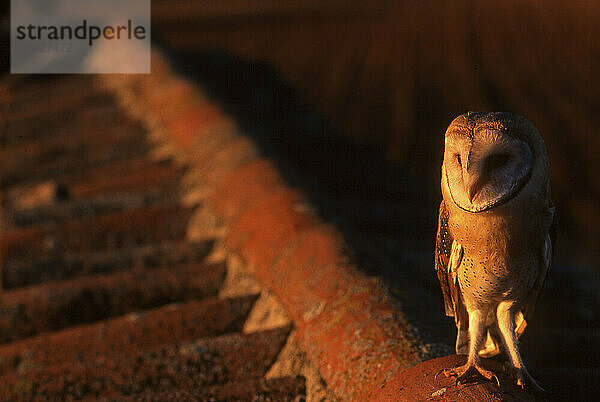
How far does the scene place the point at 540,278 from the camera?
136 cm

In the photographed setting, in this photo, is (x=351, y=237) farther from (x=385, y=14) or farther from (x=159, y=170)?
(x=385, y=14)

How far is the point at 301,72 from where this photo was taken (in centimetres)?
594

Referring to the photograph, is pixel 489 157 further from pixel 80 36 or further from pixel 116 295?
pixel 80 36

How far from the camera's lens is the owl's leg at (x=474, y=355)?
53.1 inches

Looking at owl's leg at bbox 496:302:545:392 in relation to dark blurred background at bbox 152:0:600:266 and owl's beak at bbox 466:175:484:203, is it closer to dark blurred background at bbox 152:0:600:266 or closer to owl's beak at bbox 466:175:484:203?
owl's beak at bbox 466:175:484:203

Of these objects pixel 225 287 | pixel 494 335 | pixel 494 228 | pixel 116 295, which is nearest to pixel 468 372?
pixel 494 335

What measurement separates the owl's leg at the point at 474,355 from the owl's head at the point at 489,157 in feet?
0.99

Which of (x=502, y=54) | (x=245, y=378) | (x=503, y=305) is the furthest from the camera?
(x=502, y=54)

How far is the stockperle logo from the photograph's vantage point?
563 cm

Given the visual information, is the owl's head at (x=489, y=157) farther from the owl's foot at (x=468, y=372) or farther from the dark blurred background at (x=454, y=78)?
the dark blurred background at (x=454, y=78)

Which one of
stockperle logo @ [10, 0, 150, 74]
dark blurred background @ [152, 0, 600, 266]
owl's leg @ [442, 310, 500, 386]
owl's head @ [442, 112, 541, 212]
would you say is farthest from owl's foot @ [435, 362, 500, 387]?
stockperle logo @ [10, 0, 150, 74]

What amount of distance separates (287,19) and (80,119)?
9.93 feet

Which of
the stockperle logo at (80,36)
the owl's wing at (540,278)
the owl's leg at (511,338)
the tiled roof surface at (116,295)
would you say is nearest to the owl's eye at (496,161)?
the owl's wing at (540,278)

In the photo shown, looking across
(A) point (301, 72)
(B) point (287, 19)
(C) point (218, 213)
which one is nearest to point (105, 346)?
(C) point (218, 213)
